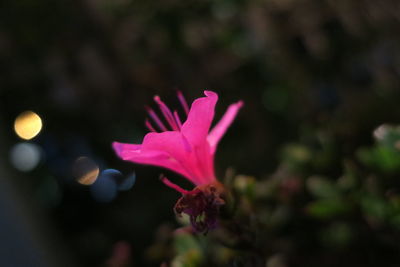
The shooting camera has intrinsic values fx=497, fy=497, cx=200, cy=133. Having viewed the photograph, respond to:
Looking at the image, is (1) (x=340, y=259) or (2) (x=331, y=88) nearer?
(1) (x=340, y=259)

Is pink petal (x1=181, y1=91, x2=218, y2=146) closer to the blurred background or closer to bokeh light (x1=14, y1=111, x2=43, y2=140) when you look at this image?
the blurred background

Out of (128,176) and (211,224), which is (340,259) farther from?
(128,176)

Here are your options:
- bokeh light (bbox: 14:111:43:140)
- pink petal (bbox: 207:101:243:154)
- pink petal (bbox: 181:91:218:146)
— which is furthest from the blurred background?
pink petal (bbox: 181:91:218:146)

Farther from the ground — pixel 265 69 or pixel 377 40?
pixel 265 69

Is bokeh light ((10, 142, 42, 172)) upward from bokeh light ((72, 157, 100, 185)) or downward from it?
upward

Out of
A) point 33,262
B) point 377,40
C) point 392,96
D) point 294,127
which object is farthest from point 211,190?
point 377,40

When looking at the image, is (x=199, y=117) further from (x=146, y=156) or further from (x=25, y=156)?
(x=25, y=156)

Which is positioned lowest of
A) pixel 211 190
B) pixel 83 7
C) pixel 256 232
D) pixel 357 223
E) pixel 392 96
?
pixel 392 96
